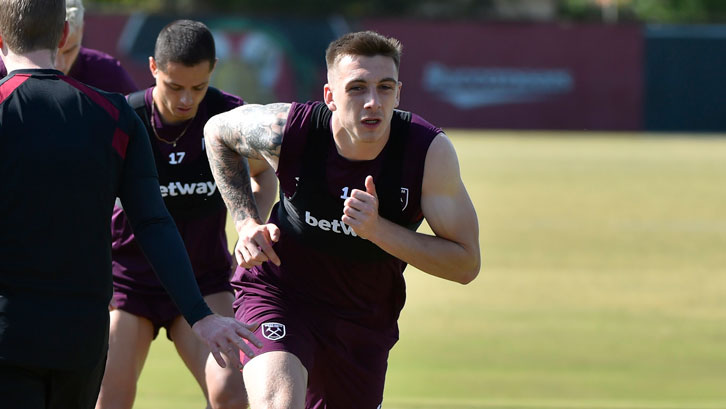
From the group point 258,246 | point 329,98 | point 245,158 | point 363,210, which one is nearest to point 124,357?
point 245,158

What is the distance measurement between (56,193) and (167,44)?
2.39 meters

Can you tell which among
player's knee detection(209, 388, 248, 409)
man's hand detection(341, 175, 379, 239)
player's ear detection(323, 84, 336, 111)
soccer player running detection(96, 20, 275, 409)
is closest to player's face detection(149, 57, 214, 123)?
soccer player running detection(96, 20, 275, 409)

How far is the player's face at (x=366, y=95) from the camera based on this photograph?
4809 mm

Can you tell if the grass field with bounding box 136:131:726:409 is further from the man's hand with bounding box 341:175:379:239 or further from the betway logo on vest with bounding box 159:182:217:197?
the man's hand with bounding box 341:175:379:239

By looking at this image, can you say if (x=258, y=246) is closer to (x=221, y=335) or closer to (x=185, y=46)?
(x=221, y=335)

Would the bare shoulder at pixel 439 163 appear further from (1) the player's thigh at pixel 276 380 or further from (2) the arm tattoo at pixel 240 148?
(1) the player's thigh at pixel 276 380

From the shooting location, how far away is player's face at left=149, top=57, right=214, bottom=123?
5844mm

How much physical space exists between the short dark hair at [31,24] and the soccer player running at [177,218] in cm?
211

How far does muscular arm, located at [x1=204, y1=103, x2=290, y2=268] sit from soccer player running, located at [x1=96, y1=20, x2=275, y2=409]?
36 cm

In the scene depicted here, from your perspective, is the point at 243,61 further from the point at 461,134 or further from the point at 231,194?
the point at 231,194

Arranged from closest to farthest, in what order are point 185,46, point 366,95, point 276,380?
1. point 276,380
2. point 366,95
3. point 185,46

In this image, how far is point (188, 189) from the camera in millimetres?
6035

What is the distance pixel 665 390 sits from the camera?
8.07m

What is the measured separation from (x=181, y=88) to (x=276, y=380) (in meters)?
1.85
